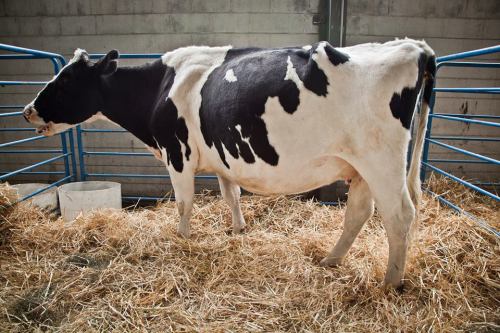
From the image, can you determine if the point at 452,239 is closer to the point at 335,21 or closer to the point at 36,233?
the point at 335,21

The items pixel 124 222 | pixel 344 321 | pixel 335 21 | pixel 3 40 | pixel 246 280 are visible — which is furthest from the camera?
pixel 3 40

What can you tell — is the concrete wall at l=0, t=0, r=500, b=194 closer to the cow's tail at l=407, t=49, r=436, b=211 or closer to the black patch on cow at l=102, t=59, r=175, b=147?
the black patch on cow at l=102, t=59, r=175, b=147

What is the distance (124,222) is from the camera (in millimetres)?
3789

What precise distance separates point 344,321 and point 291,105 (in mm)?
1443

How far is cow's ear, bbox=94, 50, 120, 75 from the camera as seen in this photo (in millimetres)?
3336

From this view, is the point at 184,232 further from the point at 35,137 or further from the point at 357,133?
the point at 35,137

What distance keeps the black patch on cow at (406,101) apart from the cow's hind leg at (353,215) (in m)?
0.69

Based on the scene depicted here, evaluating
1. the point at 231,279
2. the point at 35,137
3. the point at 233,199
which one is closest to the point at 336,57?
the point at 231,279

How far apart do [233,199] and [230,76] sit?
4.76ft

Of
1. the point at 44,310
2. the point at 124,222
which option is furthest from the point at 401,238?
the point at 124,222

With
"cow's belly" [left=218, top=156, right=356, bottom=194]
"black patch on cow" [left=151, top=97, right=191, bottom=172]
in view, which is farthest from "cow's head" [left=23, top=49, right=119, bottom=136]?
"cow's belly" [left=218, top=156, right=356, bottom=194]

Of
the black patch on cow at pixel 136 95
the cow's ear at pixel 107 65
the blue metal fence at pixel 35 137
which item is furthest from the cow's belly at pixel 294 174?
the blue metal fence at pixel 35 137

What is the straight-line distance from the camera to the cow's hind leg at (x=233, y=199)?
3.65 metres

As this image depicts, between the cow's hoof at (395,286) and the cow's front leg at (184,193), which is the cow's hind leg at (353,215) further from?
the cow's front leg at (184,193)
